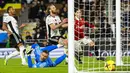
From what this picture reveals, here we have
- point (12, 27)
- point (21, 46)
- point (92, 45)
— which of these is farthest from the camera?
point (12, 27)

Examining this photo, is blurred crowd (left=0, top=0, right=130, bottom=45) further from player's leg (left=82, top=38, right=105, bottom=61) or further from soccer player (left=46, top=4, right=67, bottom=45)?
soccer player (left=46, top=4, right=67, bottom=45)

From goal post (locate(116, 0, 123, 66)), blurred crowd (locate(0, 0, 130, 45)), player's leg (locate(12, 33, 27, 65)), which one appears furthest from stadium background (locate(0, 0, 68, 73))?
goal post (locate(116, 0, 123, 66))

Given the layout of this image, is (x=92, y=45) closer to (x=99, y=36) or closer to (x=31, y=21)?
(x=99, y=36)

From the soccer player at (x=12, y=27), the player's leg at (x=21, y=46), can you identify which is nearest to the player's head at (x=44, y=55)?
the player's leg at (x=21, y=46)

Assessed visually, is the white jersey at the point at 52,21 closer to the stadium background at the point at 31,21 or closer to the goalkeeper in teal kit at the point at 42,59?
the goalkeeper in teal kit at the point at 42,59

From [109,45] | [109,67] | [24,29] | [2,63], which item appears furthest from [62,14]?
[109,67]

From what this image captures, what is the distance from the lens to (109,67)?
9.96 m

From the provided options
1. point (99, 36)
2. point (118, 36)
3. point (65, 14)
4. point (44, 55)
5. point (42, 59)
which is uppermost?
point (65, 14)

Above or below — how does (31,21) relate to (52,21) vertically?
below

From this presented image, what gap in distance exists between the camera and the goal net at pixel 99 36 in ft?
35.8

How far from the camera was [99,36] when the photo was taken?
1440 cm

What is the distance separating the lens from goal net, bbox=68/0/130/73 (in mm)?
10914

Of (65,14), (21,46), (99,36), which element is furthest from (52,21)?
(65,14)

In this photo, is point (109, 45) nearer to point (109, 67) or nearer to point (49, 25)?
point (49, 25)
